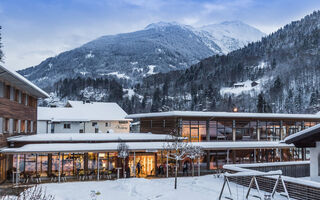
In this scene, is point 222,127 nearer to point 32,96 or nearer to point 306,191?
point 306,191

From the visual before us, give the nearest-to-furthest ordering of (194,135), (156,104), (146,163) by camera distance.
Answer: (146,163)
(194,135)
(156,104)

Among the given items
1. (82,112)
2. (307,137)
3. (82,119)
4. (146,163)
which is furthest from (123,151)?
(82,112)

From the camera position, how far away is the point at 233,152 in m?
29.6

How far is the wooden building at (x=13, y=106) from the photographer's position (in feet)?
65.8

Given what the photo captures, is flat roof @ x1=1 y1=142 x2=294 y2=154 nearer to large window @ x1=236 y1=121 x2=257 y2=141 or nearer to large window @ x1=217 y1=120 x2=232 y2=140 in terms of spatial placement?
large window @ x1=217 y1=120 x2=232 y2=140

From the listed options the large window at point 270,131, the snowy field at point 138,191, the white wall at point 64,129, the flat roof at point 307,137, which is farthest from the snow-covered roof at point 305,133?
the white wall at point 64,129

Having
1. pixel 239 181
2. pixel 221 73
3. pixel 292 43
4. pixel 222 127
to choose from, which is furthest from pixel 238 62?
pixel 239 181

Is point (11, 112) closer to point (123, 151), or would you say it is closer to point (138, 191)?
point (123, 151)

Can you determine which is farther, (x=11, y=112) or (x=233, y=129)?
(x=233, y=129)

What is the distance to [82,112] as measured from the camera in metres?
51.9

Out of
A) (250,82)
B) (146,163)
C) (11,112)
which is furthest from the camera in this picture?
(250,82)

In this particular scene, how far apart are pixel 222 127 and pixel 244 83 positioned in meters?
131

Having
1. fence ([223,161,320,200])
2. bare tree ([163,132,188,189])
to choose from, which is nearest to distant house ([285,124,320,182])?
fence ([223,161,320,200])

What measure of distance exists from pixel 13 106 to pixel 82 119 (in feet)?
85.2
